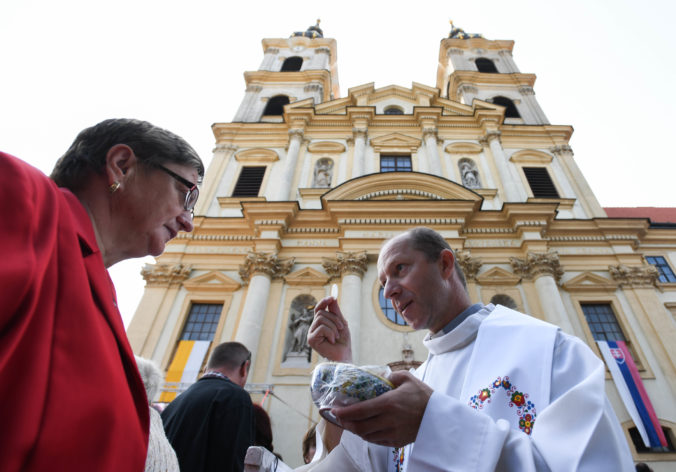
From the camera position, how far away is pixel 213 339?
35.4ft

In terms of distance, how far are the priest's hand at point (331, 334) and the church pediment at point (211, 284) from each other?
10304 millimetres

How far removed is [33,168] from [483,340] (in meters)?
2.15

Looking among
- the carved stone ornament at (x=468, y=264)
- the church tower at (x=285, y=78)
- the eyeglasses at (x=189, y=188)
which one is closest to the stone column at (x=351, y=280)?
the carved stone ornament at (x=468, y=264)

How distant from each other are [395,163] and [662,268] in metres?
11.2

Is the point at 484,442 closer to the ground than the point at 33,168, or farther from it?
closer to the ground

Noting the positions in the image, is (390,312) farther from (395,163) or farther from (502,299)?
(395,163)

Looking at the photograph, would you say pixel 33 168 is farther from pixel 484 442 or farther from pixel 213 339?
pixel 213 339

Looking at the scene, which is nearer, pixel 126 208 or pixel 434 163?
pixel 126 208

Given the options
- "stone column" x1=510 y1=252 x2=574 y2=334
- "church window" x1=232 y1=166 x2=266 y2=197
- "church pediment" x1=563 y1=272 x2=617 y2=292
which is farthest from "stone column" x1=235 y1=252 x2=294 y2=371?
"church pediment" x1=563 y1=272 x2=617 y2=292

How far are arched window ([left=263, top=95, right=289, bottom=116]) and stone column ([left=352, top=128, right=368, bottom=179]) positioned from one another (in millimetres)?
5665

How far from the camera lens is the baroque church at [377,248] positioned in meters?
9.99

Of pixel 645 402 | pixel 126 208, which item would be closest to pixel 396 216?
pixel 645 402

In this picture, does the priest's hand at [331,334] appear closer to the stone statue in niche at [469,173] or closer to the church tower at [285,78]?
the stone statue in niche at [469,173]

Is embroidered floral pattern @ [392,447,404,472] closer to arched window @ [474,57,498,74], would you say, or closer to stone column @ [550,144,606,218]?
stone column @ [550,144,606,218]
